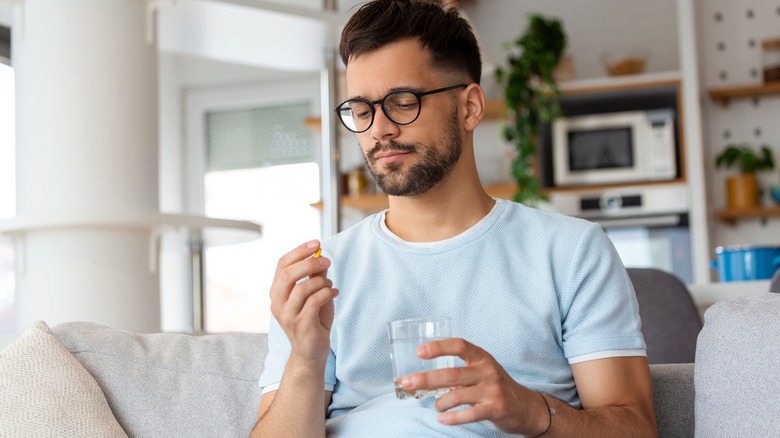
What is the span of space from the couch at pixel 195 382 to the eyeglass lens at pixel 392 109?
502mm

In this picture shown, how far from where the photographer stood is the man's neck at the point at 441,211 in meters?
1.79

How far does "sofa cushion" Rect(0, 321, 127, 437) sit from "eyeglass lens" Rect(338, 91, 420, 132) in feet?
2.09

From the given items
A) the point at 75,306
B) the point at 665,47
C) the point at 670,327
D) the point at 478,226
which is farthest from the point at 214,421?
the point at 665,47

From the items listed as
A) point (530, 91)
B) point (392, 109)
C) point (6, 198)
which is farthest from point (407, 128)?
point (530, 91)

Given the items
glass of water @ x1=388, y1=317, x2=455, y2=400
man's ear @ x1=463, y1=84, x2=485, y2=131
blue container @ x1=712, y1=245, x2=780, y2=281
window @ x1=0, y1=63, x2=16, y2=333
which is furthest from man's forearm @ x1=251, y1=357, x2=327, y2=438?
window @ x1=0, y1=63, x2=16, y2=333

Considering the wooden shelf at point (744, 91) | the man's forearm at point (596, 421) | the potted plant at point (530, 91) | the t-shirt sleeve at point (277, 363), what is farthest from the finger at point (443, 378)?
the wooden shelf at point (744, 91)

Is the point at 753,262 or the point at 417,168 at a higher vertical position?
the point at 417,168

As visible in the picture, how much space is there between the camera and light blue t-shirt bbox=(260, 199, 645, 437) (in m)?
1.63

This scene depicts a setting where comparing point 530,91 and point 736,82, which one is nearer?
point 530,91

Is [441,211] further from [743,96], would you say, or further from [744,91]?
[743,96]

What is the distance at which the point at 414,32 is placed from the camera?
1799 millimetres

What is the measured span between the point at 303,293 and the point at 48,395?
1.67 feet

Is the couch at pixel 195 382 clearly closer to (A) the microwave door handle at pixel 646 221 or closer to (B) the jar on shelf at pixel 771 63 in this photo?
(A) the microwave door handle at pixel 646 221

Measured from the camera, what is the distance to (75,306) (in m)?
2.77
